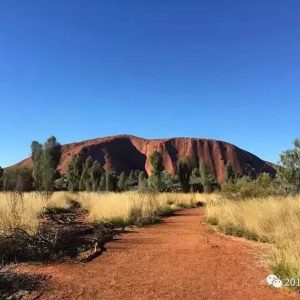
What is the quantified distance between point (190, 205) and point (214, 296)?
2771 cm

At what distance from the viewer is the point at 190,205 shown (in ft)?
113

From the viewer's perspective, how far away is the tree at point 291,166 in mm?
26673

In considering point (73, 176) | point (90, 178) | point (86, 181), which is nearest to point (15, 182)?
point (86, 181)

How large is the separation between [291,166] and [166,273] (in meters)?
20.5

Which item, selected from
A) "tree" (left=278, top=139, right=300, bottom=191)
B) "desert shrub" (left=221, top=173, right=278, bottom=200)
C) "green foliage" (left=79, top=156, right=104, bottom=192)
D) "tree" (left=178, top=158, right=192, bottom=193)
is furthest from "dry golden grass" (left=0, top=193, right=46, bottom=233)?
"tree" (left=178, top=158, right=192, bottom=193)

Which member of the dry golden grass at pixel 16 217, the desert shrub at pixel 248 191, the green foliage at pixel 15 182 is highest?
the green foliage at pixel 15 182

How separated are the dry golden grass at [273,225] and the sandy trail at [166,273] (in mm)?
438

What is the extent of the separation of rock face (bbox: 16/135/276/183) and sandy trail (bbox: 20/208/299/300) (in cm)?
14264

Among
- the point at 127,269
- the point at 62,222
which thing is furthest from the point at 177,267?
the point at 62,222

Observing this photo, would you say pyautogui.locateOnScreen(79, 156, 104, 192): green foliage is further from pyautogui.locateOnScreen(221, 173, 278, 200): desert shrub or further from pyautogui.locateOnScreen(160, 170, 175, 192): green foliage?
pyautogui.locateOnScreen(221, 173, 278, 200): desert shrub

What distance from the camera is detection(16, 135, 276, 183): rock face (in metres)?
161

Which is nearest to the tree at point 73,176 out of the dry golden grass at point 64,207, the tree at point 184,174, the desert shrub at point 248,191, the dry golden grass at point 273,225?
the tree at point 184,174

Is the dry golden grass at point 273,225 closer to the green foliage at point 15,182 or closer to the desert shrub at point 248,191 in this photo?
the desert shrub at point 248,191

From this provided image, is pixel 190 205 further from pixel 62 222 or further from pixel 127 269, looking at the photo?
pixel 127 269
